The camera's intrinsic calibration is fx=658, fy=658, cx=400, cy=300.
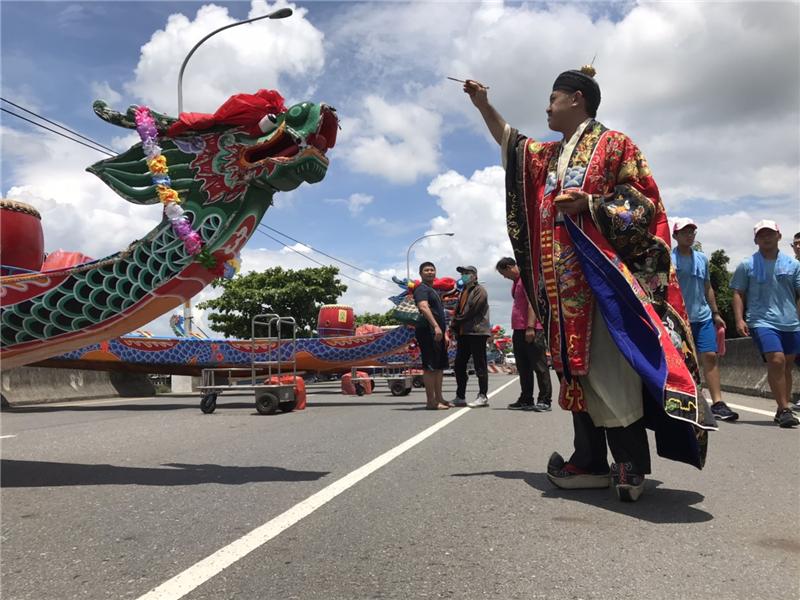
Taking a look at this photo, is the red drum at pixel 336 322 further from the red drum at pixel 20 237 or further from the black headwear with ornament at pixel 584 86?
the black headwear with ornament at pixel 584 86

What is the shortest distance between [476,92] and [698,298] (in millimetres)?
4100

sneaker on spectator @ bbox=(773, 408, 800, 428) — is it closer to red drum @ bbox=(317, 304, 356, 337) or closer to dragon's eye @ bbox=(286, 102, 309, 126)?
dragon's eye @ bbox=(286, 102, 309, 126)

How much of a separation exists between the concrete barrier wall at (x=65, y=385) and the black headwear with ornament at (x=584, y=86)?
33.7ft

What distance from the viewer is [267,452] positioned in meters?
5.12

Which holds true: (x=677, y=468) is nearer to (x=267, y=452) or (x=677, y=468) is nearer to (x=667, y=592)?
(x=667, y=592)

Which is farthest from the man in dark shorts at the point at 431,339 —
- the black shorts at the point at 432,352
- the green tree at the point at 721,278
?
the green tree at the point at 721,278

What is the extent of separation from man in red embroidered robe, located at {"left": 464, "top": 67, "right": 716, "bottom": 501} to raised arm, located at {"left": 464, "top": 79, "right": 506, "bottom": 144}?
228mm

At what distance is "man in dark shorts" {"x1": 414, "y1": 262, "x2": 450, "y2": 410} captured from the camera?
8.83 m

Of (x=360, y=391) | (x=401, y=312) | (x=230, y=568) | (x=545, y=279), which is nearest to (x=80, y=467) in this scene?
(x=230, y=568)

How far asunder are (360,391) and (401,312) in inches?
116

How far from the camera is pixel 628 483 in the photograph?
3.20 meters

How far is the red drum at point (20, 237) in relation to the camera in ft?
13.8

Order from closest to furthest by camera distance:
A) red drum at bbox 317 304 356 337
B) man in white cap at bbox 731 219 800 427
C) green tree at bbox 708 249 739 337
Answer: man in white cap at bbox 731 219 800 427 < red drum at bbox 317 304 356 337 < green tree at bbox 708 249 739 337

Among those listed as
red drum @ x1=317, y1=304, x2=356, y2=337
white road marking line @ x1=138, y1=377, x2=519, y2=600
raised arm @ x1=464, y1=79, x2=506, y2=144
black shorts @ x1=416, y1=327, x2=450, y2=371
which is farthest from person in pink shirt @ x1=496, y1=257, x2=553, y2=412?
red drum @ x1=317, y1=304, x2=356, y2=337
